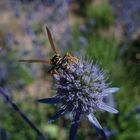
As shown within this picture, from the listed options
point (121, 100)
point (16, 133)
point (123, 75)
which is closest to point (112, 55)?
point (123, 75)

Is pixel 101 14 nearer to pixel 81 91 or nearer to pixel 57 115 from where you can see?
pixel 81 91

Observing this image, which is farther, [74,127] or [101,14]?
[101,14]

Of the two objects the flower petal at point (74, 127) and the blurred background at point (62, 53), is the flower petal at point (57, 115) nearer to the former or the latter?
the flower petal at point (74, 127)

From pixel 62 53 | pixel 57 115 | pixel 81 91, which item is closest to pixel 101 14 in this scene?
pixel 62 53

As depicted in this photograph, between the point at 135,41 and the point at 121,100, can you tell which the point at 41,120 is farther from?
the point at 135,41

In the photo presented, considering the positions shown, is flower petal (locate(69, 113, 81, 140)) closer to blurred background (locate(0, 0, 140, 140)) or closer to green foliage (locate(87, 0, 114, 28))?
blurred background (locate(0, 0, 140, 140))

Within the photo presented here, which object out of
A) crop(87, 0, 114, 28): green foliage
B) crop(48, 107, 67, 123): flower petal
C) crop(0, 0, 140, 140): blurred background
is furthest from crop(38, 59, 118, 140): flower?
crop(87, 0, 114, 28): green foliage

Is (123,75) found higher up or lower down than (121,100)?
higher up

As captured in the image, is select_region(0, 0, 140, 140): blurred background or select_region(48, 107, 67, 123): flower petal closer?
select_region(48, 107, 67, 123): flower petal
